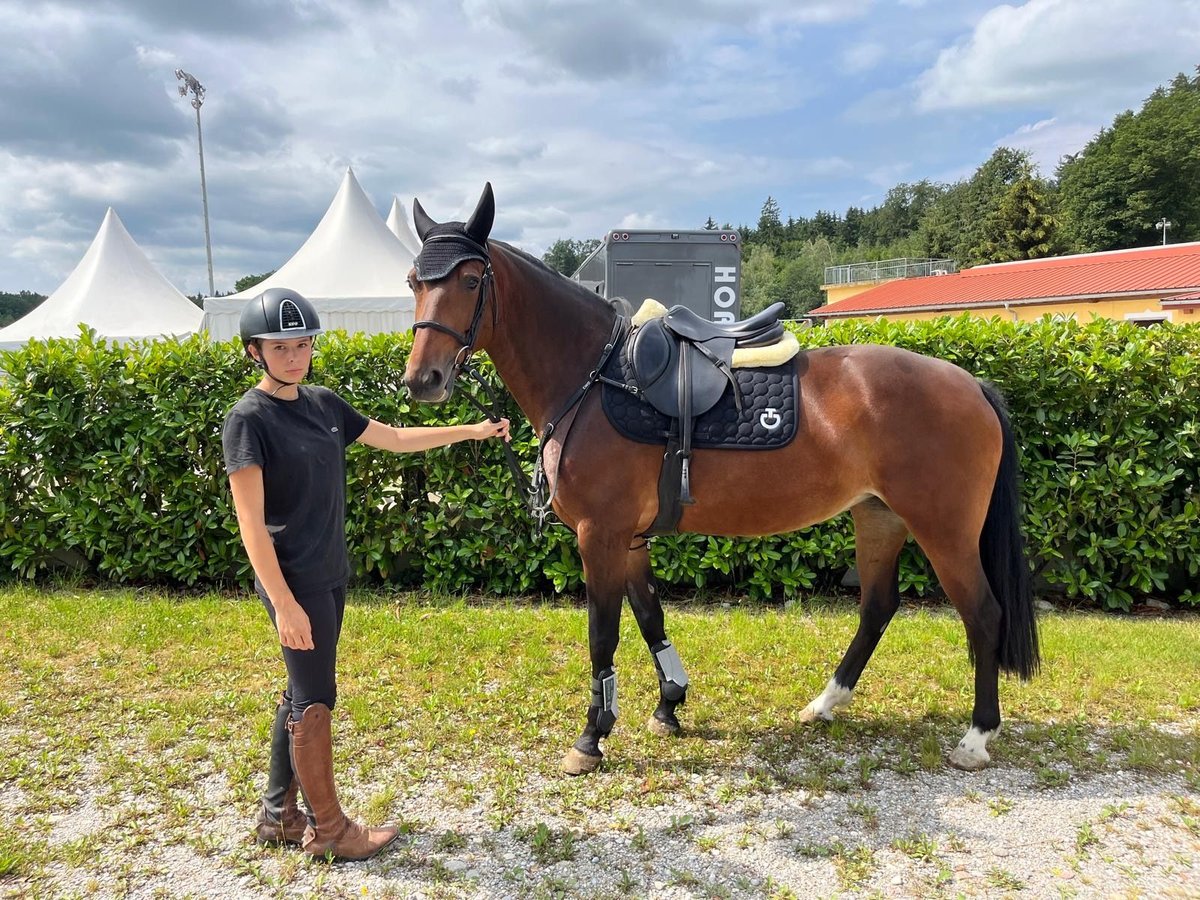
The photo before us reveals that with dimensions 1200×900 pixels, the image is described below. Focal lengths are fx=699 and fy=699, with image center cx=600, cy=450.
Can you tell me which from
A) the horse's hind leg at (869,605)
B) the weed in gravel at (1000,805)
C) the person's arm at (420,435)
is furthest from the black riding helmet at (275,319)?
the weed in gravel at (1000,805)

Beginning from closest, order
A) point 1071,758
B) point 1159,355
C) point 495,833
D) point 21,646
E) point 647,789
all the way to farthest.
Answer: point 495,833, point 647,789, point 1071,758, point 21,646, point 1159,355

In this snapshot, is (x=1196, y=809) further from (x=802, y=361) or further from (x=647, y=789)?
(x=802, y=361)

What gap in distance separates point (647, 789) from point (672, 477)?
1319 millimetres

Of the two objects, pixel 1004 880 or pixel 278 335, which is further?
pixel 1004 880

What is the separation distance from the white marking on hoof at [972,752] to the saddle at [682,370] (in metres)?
1.65

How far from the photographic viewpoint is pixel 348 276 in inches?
576

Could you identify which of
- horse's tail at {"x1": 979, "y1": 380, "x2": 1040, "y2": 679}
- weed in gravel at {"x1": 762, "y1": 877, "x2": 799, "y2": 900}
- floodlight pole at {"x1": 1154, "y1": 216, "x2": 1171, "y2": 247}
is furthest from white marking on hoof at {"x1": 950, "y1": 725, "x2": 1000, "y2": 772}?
floodlight pole at {"x1": 1154, "y1": 216, "x2": 1171, "y2": 247}

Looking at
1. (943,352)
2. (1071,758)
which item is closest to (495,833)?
(1071,758)

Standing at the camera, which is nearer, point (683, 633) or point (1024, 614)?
point (1024, 614)

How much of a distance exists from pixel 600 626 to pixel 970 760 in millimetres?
1747

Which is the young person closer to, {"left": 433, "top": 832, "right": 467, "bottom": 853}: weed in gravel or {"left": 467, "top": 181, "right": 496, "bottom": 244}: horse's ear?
{"left": 433, "top": 832, "right": 467, "bottom": 853}: weed in gravel

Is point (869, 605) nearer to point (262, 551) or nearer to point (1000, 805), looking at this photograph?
point (1000, 805)

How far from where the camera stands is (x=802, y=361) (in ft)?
10.6

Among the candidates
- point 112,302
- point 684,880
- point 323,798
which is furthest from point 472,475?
point 112,302
